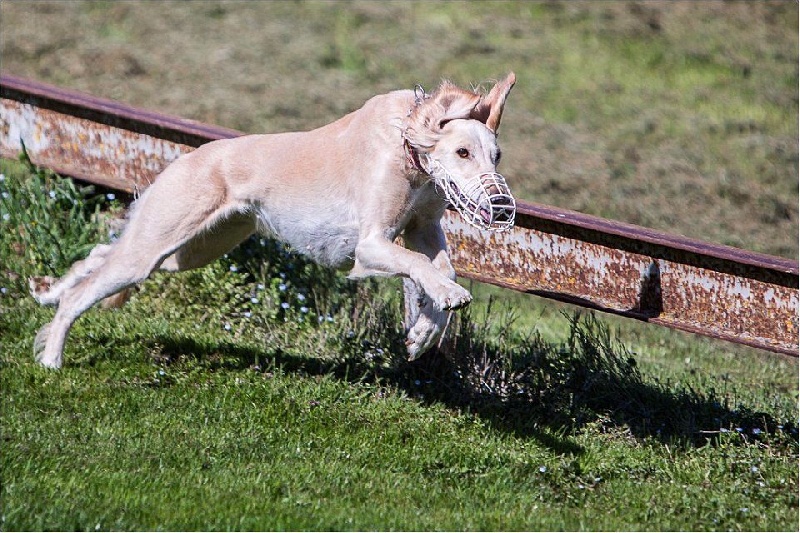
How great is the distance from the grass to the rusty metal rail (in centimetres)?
39

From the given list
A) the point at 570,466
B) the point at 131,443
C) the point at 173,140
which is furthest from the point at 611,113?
the point at 131,443

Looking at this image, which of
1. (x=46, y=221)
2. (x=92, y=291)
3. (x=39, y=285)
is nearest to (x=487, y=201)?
(x=92, y=291)

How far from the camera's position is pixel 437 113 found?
540cm

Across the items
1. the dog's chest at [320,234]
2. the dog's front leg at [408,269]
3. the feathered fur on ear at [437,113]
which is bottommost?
the dog's chest at [320,234]

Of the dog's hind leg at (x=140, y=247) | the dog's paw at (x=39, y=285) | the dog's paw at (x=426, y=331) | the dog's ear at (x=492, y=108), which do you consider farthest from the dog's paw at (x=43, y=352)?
the dog's ear at (x=492, y=108)

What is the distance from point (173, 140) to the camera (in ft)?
24.3

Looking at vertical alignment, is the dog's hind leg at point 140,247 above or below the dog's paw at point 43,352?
above

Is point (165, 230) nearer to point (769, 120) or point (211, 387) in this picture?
point (211, 387)

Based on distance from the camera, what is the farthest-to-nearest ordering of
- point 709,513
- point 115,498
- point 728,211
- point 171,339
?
point 728,211 → point 171,339 → point 709,513 → point 115,498

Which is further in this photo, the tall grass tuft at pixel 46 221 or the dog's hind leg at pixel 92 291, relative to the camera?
the tall grass tuft at pixel 46 221

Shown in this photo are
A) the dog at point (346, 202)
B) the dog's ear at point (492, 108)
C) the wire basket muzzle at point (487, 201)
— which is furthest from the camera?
the dog's ear at point (492, 108)

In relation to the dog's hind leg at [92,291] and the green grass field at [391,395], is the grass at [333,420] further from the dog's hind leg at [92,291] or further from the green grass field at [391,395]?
the dog's hind leg at [92,291]

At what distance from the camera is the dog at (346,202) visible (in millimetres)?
5332

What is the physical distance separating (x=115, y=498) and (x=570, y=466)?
7.30 feet
